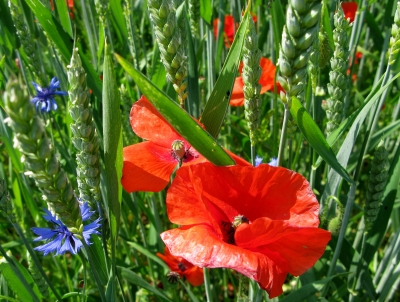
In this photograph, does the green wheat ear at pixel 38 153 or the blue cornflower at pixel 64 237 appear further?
the blue cornflower at pixel 64 237

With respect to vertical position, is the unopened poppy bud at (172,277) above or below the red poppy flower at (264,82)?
below

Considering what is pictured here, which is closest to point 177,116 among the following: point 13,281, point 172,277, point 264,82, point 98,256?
point 98,256

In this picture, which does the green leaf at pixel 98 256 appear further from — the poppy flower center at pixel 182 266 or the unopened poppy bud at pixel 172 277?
the poppy flower center at pixel 182 266

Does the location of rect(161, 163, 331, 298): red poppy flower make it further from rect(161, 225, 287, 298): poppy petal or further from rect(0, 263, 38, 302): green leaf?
rect(0, 263, 38, 302): green leaf

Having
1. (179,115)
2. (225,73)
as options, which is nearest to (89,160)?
(179,115)

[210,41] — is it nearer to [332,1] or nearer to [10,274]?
[332,1]

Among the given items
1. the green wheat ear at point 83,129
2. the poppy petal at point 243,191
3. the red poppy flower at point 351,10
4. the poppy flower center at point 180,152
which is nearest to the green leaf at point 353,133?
the poppy petal at point 243,191
